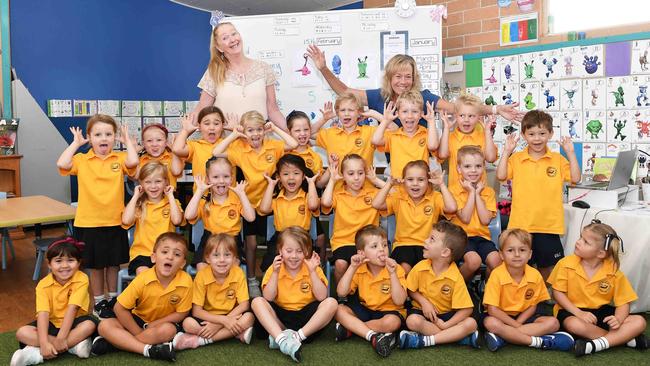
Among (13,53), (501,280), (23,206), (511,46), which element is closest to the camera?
(501,280)

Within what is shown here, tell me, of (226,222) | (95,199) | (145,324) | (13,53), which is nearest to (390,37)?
(226,222)

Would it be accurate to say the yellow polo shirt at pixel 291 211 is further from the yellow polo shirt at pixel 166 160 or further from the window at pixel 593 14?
the window at pixel 593 14

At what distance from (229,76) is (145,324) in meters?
1.65

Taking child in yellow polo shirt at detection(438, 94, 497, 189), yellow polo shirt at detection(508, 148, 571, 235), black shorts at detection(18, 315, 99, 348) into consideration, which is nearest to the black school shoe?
black shorts at detection(18, 315, 99, 348)

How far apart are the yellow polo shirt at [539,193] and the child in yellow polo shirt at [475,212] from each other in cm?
14

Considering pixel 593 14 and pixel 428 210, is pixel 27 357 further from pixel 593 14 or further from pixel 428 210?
pixel 593 14

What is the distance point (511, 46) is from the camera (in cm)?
442

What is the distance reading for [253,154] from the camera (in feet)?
10.8

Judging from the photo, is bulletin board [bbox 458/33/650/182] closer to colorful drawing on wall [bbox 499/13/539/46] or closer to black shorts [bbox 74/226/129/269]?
colorful drawing on wall [bbox 499/13/539/46]

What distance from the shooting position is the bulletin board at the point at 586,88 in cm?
379

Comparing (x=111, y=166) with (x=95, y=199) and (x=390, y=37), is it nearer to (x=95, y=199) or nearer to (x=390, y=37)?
(x=95, y=199)

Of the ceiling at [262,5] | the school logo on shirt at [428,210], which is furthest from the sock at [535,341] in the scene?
the ceiling at [262,5]

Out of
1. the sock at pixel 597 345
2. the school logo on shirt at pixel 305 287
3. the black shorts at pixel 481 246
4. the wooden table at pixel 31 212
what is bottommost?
the sock at pixel 597 345

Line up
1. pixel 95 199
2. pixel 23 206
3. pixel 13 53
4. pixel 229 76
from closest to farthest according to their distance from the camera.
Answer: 1. pixel 95 199
2. pixel 229 76
3. pixel 23 206
4. pixel 13 53
